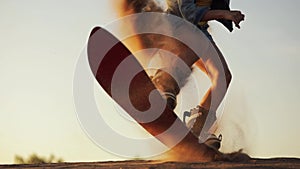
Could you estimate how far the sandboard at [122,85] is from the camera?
4008 mm

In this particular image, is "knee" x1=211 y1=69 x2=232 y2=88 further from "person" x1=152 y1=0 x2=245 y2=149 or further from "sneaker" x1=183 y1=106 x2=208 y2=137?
"sneaker" x1=183 y1=106 x2=208 y2=137

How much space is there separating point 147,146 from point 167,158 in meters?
0.52

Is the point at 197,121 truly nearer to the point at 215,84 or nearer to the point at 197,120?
the point at 197,120

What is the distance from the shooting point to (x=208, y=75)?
436cm

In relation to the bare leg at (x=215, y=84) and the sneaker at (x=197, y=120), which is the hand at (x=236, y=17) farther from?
the sneaker at (x=197, y=120)

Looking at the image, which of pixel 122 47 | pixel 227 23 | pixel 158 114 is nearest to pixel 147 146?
pixel 158 114

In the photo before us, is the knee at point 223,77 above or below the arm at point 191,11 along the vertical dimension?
below

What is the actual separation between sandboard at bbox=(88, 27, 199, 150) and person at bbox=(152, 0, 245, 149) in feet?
0.37

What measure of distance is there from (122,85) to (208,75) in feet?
2.20

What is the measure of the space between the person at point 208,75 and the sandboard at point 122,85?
0.11 meters

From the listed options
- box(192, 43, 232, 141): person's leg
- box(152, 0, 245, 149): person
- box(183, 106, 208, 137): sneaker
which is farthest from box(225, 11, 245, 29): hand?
box(183, 106, 208, 137): sneaker

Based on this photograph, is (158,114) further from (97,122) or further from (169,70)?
(97,122)

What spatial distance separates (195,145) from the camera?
384 centimetres

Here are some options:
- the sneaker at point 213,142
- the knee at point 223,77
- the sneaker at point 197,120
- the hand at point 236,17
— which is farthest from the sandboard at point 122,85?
the hand at point 236,17
